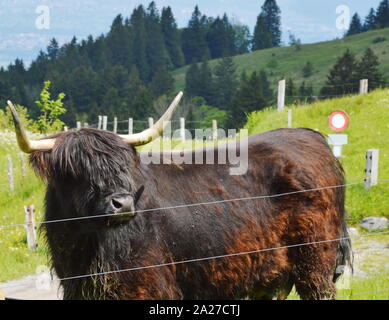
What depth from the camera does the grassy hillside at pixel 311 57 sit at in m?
85.5

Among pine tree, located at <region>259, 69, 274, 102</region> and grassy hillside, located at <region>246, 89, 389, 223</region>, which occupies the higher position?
pine tree, located at <region>259, 69, 274, 102</region>

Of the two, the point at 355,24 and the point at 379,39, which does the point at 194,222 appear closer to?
the point at 379,39

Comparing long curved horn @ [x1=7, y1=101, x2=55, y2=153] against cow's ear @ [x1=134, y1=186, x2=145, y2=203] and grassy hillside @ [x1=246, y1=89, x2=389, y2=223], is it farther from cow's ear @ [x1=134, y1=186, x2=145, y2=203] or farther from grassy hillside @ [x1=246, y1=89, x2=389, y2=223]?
grassy hillside @ [x1=246, y1=89, x2=389, y2=223]

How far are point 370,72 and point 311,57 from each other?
4514 cm

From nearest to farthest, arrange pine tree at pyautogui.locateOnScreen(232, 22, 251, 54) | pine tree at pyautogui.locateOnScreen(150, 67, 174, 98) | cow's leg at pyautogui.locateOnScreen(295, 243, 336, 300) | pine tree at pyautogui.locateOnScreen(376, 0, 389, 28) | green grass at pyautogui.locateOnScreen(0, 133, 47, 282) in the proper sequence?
cow's leg at pyautogui.locateOnScreen(295, 243, 336, 300) → green grass at pyautogui.locateOnScreen(0, 133, 47, 282) → pine tree at pyautogui.locateOnScreen(150, 67, 174, 98) → pine tree at pyautogui.locateOnScreen(376, 0, 389, 28) → pine tree at pyautogui.locateOnScreen(232, 22, 251, 54)

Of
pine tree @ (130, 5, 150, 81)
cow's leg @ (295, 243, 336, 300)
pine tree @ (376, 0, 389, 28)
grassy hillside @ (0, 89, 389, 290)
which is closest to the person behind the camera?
cow's leg @ (295, 243, 336, 300)

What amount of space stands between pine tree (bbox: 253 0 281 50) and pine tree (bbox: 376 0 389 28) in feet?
95.9

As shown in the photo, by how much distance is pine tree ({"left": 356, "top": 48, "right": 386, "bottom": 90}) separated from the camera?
5083 cm

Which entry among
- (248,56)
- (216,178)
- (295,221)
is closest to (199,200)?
(216,178)

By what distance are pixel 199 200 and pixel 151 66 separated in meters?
122

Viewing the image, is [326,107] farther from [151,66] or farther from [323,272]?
[151,66]

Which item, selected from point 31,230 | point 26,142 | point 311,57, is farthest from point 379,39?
point 26,142

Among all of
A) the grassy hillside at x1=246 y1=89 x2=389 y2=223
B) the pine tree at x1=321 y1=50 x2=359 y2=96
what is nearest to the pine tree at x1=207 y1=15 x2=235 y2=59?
the pine tree at x1=321 y1=50 x2=359 y2=96

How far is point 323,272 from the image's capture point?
4879mm
